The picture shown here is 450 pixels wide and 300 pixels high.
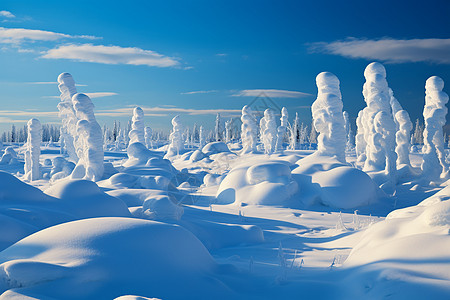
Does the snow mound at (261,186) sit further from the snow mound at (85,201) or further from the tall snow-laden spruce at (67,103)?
the tall snow-laden spruce at (67,103)

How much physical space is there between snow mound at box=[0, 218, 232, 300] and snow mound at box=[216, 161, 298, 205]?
10977 mm

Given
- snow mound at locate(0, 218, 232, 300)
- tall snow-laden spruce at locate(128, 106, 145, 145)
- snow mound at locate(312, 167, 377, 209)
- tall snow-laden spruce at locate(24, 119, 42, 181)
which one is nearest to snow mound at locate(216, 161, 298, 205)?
snow mound at locate(312, 167, 377, 209)

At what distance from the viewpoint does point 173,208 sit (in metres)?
9.97

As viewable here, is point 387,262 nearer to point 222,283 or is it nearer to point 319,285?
point 319,285

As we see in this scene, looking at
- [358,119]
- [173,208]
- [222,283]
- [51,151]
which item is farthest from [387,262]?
[51,151]

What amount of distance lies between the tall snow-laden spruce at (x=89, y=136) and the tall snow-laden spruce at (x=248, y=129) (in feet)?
78.2

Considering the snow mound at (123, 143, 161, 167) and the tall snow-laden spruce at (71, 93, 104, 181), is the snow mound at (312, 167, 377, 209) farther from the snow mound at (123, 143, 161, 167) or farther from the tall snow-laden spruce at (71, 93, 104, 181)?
the snow mound at (123, 143, 161, 167)

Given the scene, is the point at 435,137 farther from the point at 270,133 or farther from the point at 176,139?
the point at 176,139

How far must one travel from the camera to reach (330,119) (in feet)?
76.3

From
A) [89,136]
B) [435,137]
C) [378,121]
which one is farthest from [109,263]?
[435,137]

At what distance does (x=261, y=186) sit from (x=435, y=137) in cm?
1304

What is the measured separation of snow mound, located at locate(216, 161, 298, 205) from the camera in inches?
647

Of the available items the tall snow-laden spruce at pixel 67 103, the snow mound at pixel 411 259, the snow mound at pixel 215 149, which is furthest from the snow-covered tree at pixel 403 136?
the snow mound at pixel 411 259

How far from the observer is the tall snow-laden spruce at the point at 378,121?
22.6m
